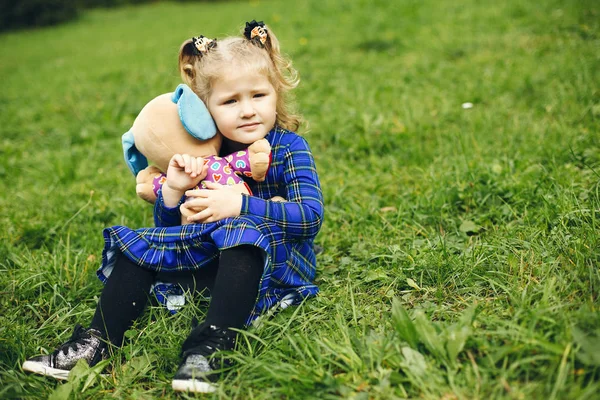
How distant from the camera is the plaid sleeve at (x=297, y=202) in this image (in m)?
2.01

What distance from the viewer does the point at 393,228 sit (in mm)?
2711

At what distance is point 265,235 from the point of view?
1.96 m

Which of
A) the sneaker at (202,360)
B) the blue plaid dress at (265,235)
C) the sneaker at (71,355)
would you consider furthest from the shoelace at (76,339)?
the sneaker at (202,360)

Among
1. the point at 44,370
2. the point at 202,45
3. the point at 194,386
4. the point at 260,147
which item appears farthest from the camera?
the point at 202,45

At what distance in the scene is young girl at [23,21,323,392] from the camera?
1901mm

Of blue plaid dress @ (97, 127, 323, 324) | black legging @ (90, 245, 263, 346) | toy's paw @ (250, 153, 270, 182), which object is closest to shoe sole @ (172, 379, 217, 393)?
black legging @ (90, 245, 263, 346)

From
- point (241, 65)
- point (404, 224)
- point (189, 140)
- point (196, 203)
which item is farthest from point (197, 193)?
point (404, 224)

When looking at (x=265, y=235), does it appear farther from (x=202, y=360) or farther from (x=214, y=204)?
(x=202, y=360)

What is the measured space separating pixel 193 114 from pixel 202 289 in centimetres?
73

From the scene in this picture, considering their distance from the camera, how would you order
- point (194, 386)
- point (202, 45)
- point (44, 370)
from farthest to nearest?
point (202, 45) → point (44, 370) → point (194, 386)

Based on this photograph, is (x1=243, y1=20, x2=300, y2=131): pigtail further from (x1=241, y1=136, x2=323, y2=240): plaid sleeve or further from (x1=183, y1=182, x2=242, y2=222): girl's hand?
(x1=183, y1=182, x2=242, y2=222): girl's hand

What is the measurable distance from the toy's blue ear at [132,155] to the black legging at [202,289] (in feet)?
1.35

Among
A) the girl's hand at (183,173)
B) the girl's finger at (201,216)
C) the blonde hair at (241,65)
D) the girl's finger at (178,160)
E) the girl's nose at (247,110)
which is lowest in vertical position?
the girl's finger at (201,216)

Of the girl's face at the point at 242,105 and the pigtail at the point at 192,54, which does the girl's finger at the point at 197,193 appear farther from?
the pigtail at the point at 192,54
